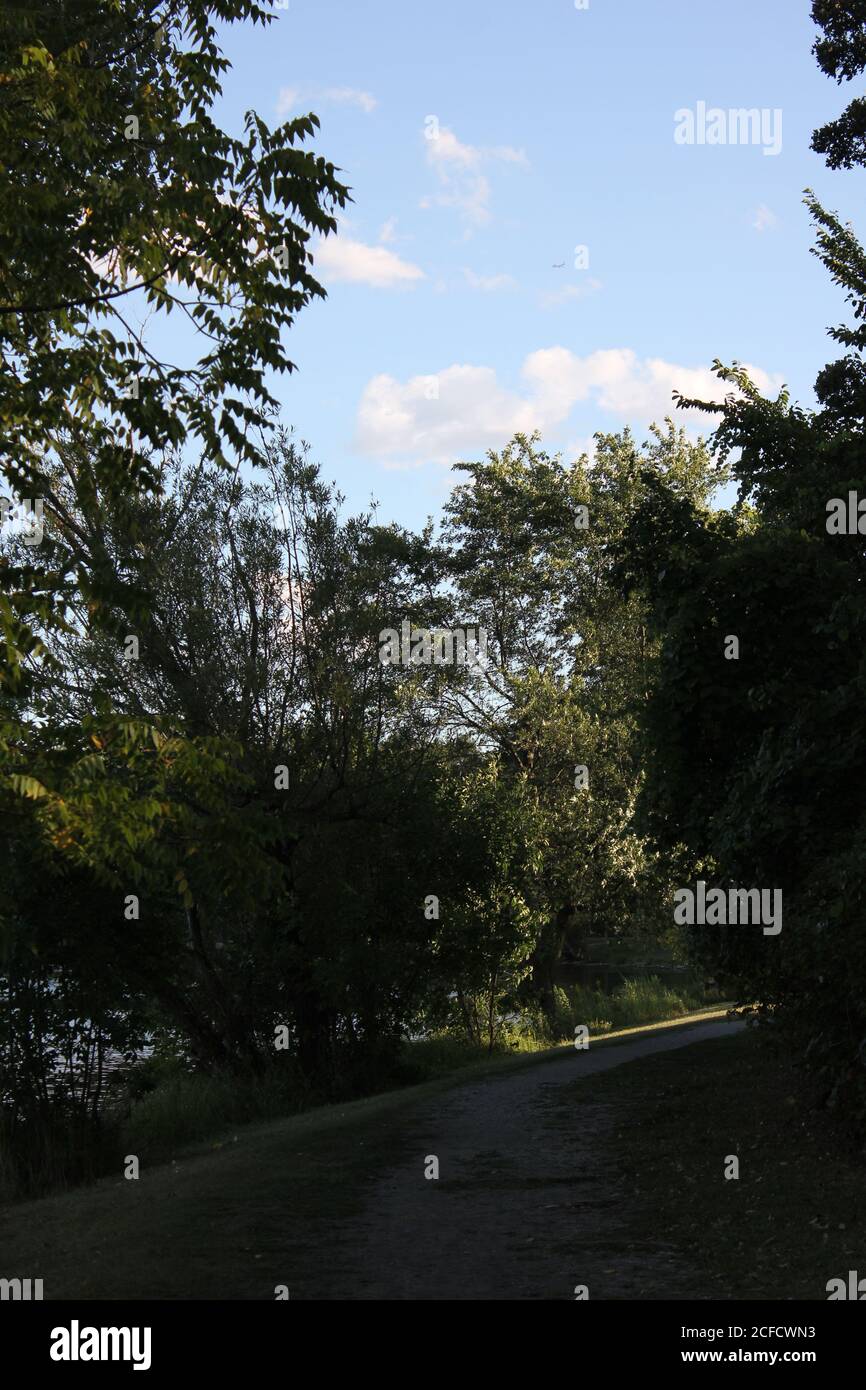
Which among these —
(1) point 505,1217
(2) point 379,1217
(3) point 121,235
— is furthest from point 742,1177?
(3) point 121,235

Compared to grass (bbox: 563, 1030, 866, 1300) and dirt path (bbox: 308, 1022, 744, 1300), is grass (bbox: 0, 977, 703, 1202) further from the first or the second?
grass (bbox: 563, 1030, 866, 1300)

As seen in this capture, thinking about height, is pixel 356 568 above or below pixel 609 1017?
above

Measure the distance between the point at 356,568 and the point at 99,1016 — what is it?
763 cm

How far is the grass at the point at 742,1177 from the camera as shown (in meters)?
8.60

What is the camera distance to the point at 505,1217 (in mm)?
10312

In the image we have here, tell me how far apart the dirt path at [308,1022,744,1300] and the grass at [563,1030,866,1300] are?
0.79ft

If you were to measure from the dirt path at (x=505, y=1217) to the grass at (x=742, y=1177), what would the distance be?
0.79ft

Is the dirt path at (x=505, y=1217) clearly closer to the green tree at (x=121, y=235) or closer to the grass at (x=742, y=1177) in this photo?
the grass at (x=742, y=1177)

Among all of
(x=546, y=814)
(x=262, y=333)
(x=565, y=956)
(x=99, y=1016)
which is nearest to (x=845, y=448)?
(x=262, y=333)

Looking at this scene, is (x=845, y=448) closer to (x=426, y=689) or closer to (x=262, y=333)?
(x=262, y=333)

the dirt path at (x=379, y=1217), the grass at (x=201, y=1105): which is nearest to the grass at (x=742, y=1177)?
the dirt path at (x=379, y=1217)

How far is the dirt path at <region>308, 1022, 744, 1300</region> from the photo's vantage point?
27.7 feet

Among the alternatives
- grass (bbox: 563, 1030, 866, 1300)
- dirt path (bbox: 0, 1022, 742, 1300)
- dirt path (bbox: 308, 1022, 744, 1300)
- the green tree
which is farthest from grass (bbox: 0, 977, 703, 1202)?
the green tree

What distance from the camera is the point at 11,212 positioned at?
8.57 metres
